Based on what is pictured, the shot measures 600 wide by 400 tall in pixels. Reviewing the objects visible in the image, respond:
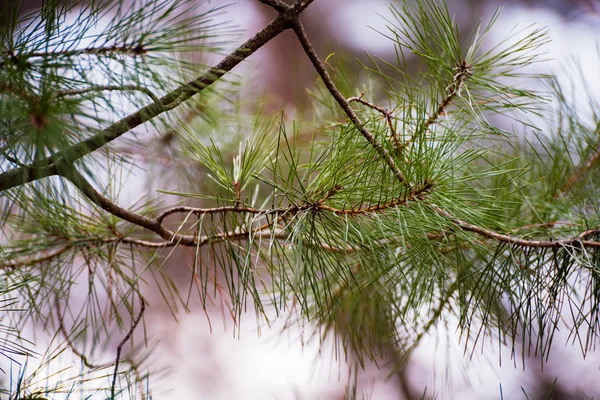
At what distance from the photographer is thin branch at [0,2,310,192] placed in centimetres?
37

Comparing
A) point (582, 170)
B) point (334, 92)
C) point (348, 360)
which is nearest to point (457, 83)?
point (334, 92)

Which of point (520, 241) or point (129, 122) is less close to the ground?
point (129, 122)

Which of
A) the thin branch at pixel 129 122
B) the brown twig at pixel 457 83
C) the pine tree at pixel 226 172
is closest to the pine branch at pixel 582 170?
the pine tree at pixel 226 172

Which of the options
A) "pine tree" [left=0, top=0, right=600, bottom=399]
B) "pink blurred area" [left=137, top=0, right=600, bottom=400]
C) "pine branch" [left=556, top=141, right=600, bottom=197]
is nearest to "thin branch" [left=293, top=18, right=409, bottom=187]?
"pine tree" [left=0, top=0, right=600, bottom=399]

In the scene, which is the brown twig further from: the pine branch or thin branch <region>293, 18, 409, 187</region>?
the pine branch

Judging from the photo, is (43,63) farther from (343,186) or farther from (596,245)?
(596,245)

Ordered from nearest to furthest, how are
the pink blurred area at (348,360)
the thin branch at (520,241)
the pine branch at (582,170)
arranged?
the thin branch at (520,241) < the pine branch at (582,170) < the pink blurred area at (348,360)

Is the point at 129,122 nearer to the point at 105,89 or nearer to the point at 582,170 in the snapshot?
the point at 105,89

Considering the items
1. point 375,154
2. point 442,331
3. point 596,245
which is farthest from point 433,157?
point 442,331

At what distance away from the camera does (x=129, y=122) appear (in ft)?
1.30

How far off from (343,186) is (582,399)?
482 millimetres

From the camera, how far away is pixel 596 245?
1.59 ft

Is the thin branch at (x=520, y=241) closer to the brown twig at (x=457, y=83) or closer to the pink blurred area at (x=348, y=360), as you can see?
the brown twig at (x=457, y=83)

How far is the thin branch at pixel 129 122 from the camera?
1.21ft
